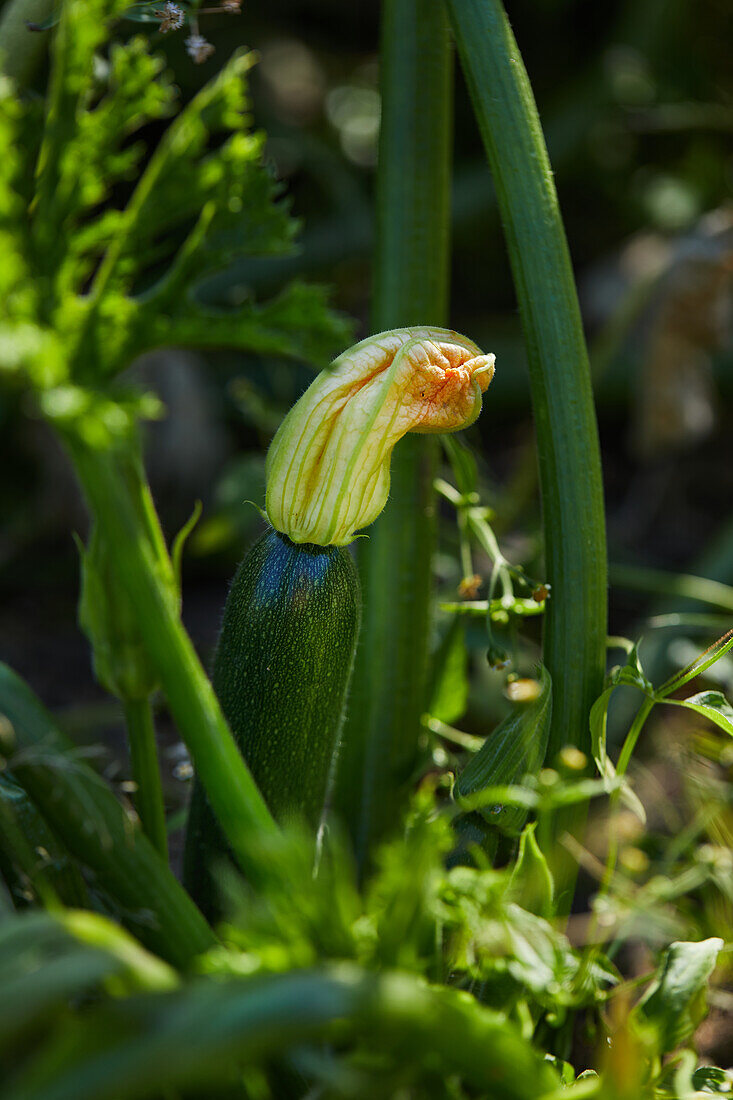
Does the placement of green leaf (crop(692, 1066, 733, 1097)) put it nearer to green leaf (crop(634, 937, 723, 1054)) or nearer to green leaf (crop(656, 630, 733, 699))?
green leaf (crop(634, 937, 723, 1054))

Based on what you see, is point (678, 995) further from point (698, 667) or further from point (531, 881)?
point (698, 667)

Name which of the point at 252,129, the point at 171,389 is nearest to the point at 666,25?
the point at 252,129

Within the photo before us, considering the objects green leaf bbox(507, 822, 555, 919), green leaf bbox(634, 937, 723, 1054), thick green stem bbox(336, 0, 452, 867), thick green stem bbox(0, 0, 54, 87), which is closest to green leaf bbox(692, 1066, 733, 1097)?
green leaf bbox(634, 937, 723, 1054)

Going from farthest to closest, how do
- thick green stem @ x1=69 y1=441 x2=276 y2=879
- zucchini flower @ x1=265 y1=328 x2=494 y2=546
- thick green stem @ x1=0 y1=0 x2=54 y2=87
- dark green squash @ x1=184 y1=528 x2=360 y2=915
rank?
1. thick green stem @ x1=0 y1=0 x2=54 y2=87
2. dark green squash @ x1=184 y1=528 x2=360 y2=915
3. zucchini flower @ x1=265 y1=328 x2=494 y2=546
4. thick green stem @ x1=69 y1=441 x2=276 y2=879

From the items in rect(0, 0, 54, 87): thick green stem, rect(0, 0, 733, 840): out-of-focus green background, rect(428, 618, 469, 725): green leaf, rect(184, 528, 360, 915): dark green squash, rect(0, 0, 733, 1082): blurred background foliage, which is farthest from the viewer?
rect(0, 0, 733, 840): out-of-focus green background

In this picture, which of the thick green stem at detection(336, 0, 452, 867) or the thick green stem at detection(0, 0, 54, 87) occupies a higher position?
the thick green stem at detection(0, 0, 54, 87)

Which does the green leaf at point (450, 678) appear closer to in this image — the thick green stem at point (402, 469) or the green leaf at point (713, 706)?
the thick green stem at point (402, 469)

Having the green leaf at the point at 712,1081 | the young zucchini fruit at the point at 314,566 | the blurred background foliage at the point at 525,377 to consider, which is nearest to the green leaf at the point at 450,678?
the blurred background foliage at the point at 525,377

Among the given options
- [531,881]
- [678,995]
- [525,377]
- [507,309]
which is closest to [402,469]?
[531,881]
